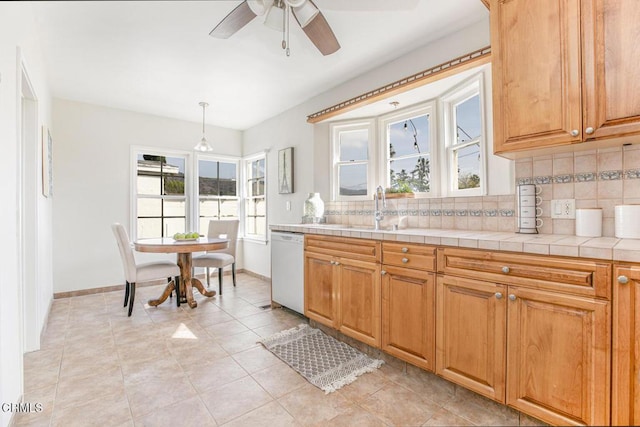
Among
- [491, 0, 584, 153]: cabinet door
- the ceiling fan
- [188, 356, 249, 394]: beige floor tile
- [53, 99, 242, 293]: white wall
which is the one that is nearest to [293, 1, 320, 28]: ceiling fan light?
the ceiling fan

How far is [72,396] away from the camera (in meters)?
1.67

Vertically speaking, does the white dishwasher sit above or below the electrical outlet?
below

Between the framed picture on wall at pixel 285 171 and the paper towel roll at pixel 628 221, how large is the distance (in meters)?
3.02

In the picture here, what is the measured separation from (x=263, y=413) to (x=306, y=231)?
1403mm

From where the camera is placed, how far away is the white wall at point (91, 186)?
3.49 m

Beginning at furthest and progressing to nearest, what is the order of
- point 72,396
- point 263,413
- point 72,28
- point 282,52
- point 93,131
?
point 93,131, point 282,52, point 72,396, point 263,413, point 72,28

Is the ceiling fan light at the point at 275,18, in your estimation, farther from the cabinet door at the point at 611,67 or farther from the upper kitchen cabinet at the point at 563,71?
the cabinet door at the point at 611,67

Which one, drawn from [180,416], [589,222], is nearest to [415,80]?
[589,222]

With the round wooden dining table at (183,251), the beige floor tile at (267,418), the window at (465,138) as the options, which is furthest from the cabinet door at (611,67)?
the round wooden dining table at (183,251)

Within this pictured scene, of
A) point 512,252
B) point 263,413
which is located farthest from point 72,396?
point 512,252

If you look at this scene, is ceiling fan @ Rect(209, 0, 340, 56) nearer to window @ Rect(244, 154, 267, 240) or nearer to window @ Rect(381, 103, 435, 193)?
window @ Rect(381, 103, 435, 193)

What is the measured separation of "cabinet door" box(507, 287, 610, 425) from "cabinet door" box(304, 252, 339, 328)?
4.06ft

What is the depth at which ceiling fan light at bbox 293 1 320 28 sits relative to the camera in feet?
3.95

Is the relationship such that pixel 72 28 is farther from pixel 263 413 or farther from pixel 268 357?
pixel 268 357
